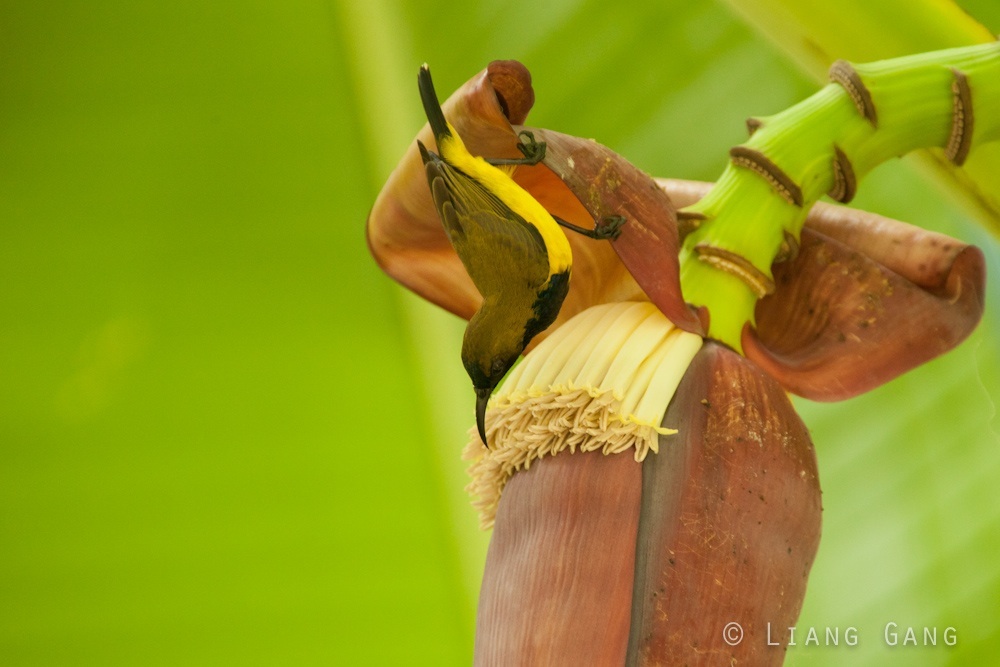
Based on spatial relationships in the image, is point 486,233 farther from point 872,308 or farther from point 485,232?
point 872,308

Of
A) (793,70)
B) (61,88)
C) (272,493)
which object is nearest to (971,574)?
(793,70)

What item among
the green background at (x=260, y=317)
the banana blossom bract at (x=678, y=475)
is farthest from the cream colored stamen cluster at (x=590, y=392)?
the green background at (x=260, y=317)

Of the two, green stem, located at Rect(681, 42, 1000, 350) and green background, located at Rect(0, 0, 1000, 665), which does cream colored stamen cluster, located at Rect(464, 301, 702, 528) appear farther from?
green background, located at Rect(0, 0, 1000, 665)

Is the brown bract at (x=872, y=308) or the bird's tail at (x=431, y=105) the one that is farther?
the brown bract at (x=872, y=308)

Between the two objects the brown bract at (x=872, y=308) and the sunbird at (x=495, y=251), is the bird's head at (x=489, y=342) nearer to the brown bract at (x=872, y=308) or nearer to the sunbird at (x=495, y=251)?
the sunbird at (x=495, y=251)

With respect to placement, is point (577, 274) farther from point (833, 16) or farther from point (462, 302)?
point (833, 16)
